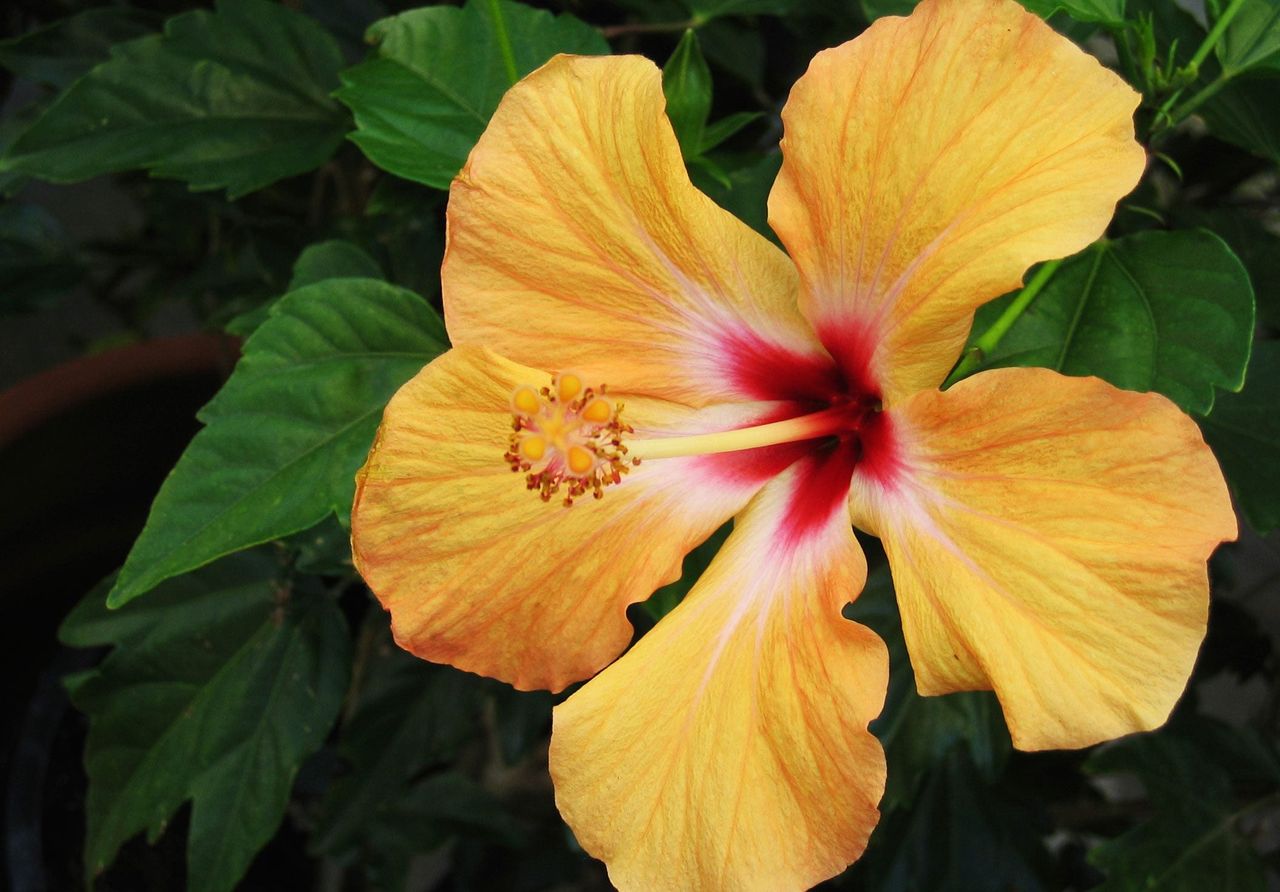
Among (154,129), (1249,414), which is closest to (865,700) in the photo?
(1249,414)

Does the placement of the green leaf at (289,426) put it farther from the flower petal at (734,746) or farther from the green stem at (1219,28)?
the green stem at (1219,28)

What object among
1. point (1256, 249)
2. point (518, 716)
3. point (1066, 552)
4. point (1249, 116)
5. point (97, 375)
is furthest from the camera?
point (97, 375)

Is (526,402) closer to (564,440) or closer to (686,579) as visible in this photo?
(564,440)

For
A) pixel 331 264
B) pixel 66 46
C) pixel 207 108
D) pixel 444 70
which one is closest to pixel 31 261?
pixel 66 46

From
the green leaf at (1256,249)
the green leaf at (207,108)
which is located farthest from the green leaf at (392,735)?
the green leaf at (1256,249)

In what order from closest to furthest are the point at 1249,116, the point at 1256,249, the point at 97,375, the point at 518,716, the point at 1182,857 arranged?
the point at 1249,116 < the point at 1256,249 < the point at 1182,857 < the point at 518,716 < the point at 97,375

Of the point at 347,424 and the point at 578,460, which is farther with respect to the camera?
the point at 347,424

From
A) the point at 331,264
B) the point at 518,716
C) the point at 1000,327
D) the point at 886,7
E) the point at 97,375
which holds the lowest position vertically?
the point at 518,716
